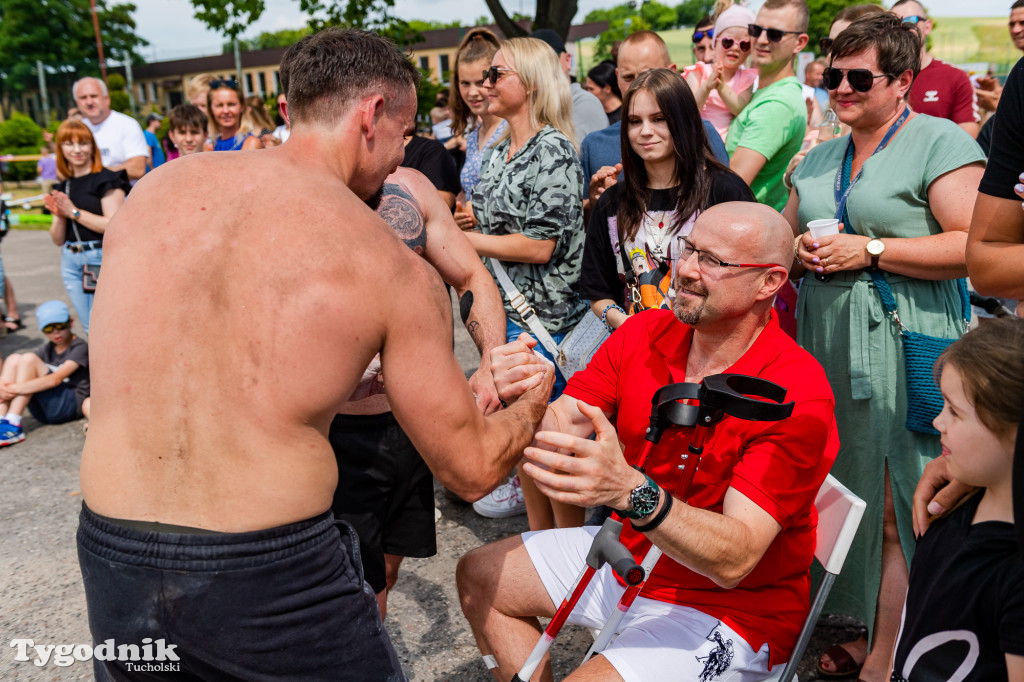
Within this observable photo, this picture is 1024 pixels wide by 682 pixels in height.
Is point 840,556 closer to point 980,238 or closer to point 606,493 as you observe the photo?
point 606,493

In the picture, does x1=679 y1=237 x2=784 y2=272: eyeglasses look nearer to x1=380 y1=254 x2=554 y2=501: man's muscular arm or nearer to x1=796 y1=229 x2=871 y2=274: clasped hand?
x1=796 y1=229 x2=871 y2=274: clasped hand

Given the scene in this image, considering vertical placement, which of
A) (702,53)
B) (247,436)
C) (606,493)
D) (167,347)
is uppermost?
(702,53)

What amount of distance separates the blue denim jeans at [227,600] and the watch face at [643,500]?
68 cm

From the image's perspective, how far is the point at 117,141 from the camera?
7273 millimetres

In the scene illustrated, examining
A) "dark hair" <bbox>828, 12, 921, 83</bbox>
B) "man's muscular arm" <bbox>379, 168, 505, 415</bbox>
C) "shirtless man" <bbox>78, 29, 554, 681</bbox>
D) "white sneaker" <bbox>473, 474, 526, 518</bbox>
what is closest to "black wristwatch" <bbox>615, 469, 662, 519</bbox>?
"shirtless man" <bbox>78, 29, 554, 681</bbox>

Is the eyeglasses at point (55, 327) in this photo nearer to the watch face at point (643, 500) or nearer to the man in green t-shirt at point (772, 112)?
the man in green t-shirt at point (772, 112)

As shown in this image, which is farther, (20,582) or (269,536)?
(20,582)

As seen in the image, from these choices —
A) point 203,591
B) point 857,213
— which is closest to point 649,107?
point 857,213

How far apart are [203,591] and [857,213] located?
8.06ft

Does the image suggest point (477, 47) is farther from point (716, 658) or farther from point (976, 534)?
point (976, 534)

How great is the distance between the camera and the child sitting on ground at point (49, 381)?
5.71 metres

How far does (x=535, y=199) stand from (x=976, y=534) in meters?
2.36

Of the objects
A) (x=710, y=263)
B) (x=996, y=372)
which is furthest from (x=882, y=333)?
(x=996, y=372)

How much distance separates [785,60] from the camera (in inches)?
159
